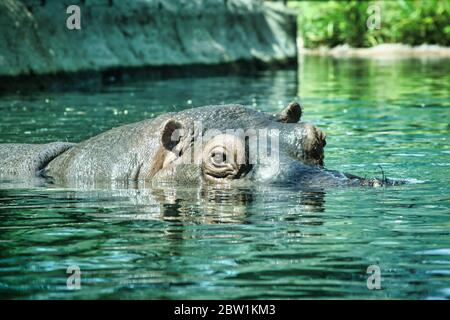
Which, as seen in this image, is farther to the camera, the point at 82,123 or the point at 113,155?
the point at 82,123

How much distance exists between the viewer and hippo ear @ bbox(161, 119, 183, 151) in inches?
316

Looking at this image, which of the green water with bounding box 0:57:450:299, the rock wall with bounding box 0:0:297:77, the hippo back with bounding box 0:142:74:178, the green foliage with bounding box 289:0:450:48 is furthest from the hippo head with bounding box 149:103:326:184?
the green foliage with bounding box 289:0:450:48

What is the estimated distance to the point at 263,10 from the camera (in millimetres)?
29344

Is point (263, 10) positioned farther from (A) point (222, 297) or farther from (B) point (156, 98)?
(A) point (222, 297)

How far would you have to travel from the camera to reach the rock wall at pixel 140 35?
66.6 ft

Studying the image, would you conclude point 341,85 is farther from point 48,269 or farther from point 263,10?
point 48,269

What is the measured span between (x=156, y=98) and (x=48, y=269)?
13425 mm

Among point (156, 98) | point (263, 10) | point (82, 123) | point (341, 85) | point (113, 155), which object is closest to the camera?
point (113, 155)
